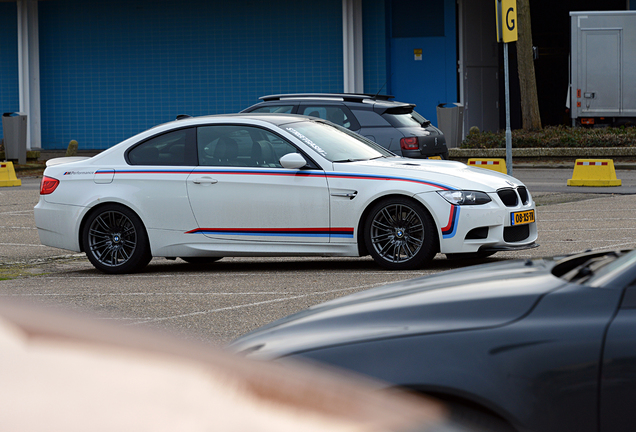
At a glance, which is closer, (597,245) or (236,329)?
(236,329)

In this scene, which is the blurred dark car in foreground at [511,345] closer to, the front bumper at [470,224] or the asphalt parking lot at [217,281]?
the asphalt parking lot at [217,281]

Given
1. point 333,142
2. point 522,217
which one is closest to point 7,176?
point 333,142

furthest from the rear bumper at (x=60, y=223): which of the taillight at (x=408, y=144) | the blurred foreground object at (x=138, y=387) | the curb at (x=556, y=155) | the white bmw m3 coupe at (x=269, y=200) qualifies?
the curb at (x=556, y=155)

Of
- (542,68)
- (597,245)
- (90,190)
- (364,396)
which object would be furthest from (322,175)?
(542,68)

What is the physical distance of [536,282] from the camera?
2805 mm

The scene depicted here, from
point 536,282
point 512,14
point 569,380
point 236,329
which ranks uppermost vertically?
point 512,14

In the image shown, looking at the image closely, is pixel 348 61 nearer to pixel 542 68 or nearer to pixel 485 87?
pixel 485 87

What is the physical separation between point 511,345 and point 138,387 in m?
1.65

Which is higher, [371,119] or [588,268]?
[371,119]

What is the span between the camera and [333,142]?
8.66 m

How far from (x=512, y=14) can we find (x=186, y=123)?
605 centimetres

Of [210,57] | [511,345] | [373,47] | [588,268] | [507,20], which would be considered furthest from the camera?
[210,57]

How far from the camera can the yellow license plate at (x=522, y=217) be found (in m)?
7.93

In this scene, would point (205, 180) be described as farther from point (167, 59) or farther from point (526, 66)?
point (167, 59)
